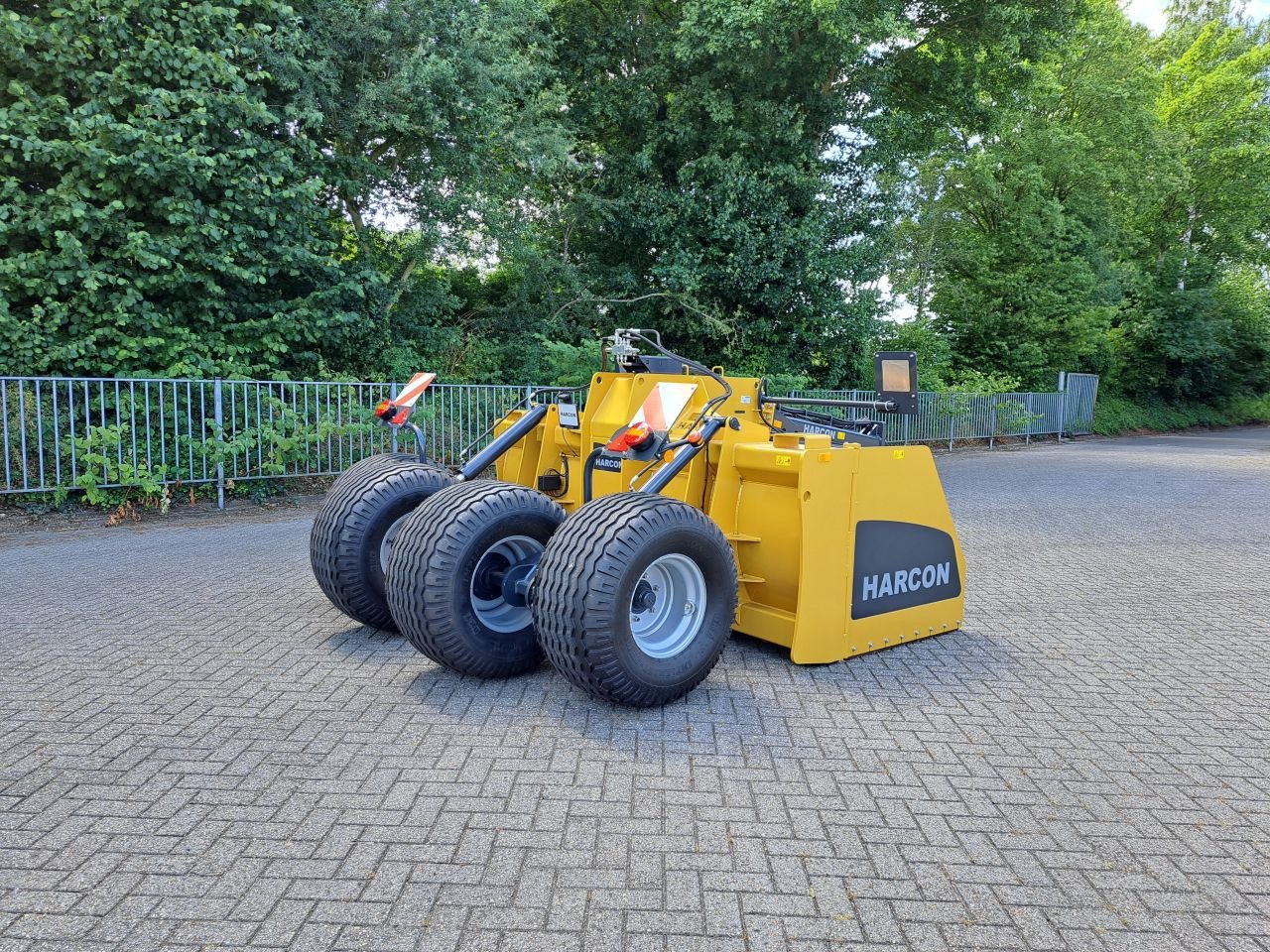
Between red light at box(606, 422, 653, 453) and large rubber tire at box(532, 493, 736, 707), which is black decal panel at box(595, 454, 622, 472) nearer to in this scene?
red light at box(606, 422, 653, 453)

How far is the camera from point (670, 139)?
17.3 metres

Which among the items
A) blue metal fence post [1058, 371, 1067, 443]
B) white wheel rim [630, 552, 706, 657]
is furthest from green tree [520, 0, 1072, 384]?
white wheel rim [630, 552, 706, 657]

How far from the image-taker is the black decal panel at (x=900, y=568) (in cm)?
463

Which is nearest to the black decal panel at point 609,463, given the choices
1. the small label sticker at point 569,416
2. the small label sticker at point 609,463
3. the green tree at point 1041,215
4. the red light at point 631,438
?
the small label sticker at point 609,463

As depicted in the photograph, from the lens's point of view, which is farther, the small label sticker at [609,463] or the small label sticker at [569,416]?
the small label sticker at [569,416]

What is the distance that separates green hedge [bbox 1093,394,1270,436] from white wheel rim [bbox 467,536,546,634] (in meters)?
27.3

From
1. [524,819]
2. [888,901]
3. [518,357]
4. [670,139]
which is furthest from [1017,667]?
[670,139]

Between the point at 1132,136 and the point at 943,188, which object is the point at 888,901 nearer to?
the point at 943,188

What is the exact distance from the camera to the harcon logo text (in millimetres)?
4695

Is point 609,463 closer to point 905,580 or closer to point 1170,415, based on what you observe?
point 905,580

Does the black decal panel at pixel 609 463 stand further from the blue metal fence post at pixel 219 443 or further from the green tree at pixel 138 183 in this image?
the green tree at pixel 138 183

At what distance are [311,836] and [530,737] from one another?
3.28ft

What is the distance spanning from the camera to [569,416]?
5.36 meters

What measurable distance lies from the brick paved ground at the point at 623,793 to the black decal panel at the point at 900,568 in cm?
30
